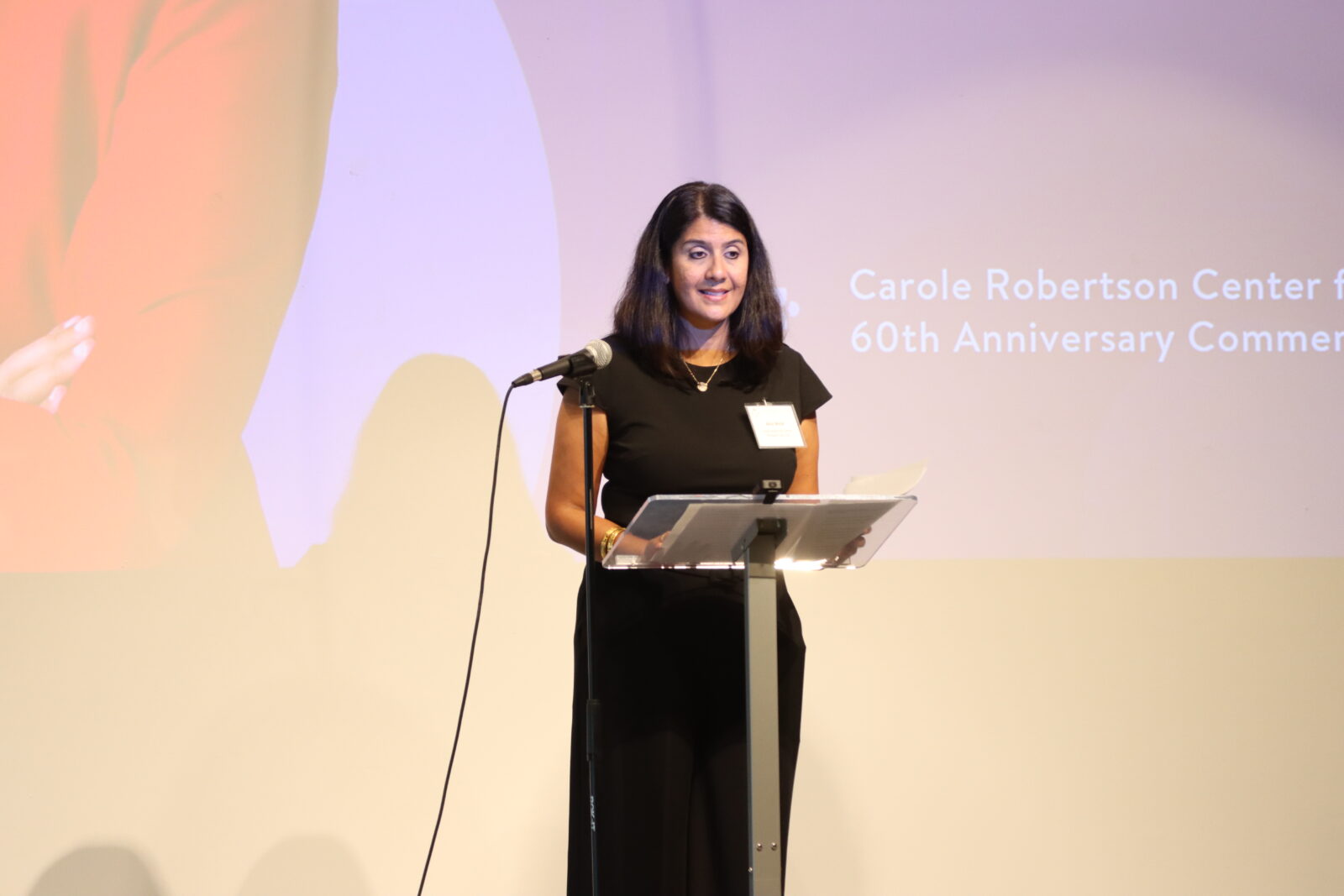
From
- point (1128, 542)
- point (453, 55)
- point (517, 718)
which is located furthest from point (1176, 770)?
point (453, 55)

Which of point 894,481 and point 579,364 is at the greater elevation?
point 579,364

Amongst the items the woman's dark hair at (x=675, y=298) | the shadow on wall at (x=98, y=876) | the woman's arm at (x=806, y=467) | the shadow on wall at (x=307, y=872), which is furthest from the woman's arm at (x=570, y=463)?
the shadow on wall at (x=98, y=876)

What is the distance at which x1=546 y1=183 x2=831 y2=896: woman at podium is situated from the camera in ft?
6.95

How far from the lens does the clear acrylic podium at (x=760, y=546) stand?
170cm

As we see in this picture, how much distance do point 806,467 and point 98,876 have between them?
2346 millimetres

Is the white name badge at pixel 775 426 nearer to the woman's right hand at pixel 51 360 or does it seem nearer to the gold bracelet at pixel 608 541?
the gold bracelet at pixel 608 541

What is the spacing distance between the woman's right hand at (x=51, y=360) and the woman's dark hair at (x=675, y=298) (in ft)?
5.84

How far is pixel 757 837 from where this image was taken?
1765 millimetres

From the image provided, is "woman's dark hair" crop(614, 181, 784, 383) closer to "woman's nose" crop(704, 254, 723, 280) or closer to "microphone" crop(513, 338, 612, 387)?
"woman's nose" crop(704, 254, 723, 280)

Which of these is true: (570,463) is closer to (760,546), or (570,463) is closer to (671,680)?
(671,680)

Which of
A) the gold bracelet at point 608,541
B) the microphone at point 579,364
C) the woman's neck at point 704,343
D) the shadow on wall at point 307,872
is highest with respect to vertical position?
the woman's neck at point 704,343

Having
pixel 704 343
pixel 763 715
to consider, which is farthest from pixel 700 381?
pixel 763 715

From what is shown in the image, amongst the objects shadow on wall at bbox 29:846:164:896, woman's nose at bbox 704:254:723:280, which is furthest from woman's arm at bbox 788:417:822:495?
shadow on wall at bbox 29:846:164:896

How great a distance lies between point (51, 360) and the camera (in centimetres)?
332
